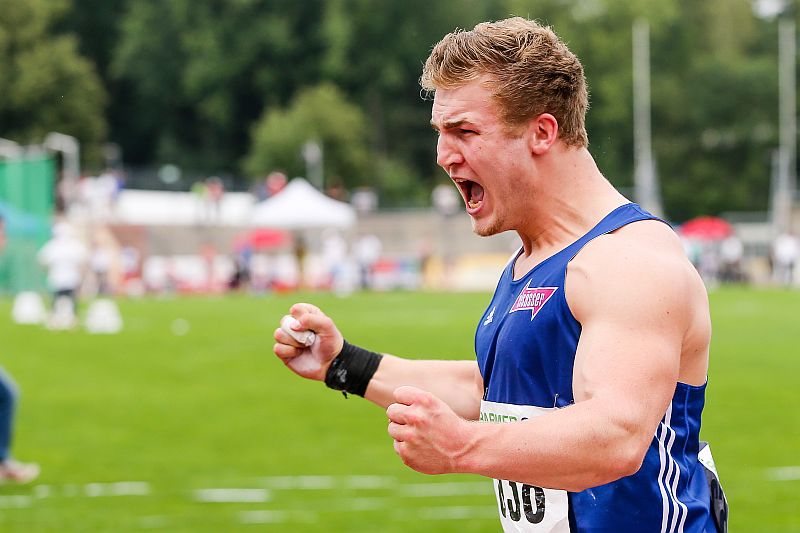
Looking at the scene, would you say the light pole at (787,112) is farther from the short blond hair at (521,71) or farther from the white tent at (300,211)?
the short blond hair at (521,71)

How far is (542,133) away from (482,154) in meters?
0.16

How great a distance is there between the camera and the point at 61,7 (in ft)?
230

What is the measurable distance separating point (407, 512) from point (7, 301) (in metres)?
29.1

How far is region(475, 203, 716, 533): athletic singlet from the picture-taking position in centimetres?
314

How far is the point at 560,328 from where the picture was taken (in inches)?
122

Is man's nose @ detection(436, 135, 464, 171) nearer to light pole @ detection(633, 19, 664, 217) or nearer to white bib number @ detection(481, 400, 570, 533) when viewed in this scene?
white bib number @ detection(481, 400, 570, 533)

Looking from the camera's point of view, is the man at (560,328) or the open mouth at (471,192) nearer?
the man at (560,328)

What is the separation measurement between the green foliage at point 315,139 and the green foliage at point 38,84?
359 inches

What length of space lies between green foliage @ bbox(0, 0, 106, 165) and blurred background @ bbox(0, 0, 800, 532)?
0.49 feet

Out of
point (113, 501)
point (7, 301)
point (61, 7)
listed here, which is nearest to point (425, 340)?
point (113, 501)

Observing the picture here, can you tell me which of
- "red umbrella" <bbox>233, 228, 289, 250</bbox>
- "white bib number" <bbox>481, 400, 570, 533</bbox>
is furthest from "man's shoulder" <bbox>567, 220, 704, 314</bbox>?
"red umbrella" <bbox>233, 228, 289, 250</bbox>

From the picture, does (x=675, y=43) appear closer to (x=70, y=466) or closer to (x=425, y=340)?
(x=425, y=340)

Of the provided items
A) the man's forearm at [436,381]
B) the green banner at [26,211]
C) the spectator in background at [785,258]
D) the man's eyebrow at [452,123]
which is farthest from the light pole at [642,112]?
the man's eyebrow at [452,123]

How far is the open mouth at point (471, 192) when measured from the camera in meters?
3.28
